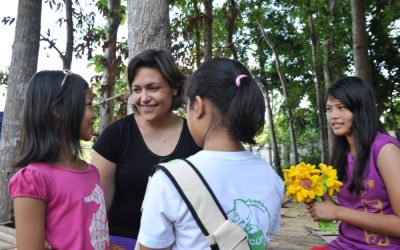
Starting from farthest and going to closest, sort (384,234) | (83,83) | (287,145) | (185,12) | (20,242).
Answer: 1. (287,145)
2. (185,12)
3. (384,234)
4. (83,83)
5. (20,242)

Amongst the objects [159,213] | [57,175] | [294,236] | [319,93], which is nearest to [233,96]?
[159,213]

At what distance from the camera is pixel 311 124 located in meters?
17.8

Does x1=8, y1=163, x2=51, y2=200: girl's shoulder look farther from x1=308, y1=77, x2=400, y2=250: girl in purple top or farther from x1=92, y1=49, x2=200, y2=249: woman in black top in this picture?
x1=308, y1=77, x2=400, y2=250: girl in purple top

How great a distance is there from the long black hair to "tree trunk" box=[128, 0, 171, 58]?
117 centimetres

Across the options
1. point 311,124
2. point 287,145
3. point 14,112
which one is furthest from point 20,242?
point 287,145

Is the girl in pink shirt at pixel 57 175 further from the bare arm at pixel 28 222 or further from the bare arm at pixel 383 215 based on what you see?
the bare arm at pixel 383 215

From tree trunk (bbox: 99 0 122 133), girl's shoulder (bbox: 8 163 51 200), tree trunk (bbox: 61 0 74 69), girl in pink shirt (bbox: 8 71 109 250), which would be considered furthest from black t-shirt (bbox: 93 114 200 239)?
tree trunk (bbox: 61 0 74 69)

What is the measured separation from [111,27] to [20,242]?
572cm

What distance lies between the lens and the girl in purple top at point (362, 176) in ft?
6.77

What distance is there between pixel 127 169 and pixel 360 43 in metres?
4.99

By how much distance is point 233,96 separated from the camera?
55.0 inches

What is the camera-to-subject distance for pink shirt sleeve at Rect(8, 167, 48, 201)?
151 cm

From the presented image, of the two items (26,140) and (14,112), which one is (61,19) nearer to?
(14,112)

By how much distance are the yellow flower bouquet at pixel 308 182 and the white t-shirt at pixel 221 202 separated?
0.52 meters
